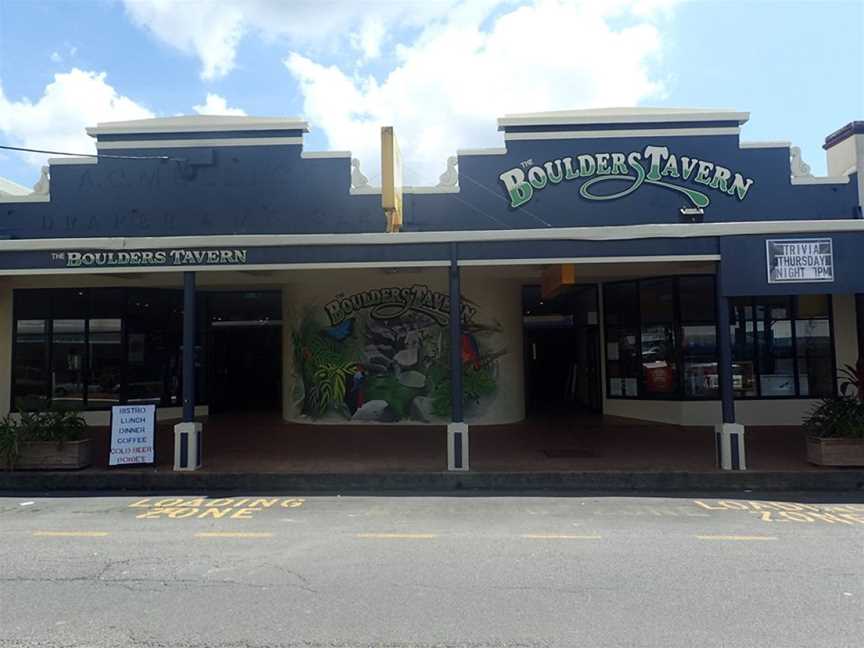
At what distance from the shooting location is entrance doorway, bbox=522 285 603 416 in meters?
15.8

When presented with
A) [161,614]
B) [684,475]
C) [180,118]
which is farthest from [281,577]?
[180,118]

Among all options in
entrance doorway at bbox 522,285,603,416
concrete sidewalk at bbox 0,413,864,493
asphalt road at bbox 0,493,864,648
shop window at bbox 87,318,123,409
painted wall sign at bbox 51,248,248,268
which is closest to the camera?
asphalt road at bbox 0,493,864,648

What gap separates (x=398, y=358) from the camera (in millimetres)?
13602

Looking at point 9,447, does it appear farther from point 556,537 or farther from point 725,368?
point 725,368

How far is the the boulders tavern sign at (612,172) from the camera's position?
43.8 feet

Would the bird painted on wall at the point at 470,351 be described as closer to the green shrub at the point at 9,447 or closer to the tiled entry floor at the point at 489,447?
the tiled entry floor at the point at 489,447

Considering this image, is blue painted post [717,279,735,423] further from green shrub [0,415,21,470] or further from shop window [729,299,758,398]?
green shrub [0,415,21,470]

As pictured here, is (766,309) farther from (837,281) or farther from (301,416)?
(301,416)

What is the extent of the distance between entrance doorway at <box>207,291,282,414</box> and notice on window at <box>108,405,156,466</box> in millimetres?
6532

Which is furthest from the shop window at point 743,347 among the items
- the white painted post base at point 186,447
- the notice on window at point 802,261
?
the white painted post base at point 186,447

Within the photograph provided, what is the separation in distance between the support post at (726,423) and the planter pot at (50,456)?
9.63m

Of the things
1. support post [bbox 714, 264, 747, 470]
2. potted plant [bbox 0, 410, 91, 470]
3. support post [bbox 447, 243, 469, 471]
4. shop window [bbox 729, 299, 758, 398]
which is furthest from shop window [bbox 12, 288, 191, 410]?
shop window [bbox 729, 299, 758, 398]

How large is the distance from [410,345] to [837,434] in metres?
7.83

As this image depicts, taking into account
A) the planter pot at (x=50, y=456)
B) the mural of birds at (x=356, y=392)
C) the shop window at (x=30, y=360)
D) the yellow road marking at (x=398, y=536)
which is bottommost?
the yellow road marking at (x=398, y=536)
